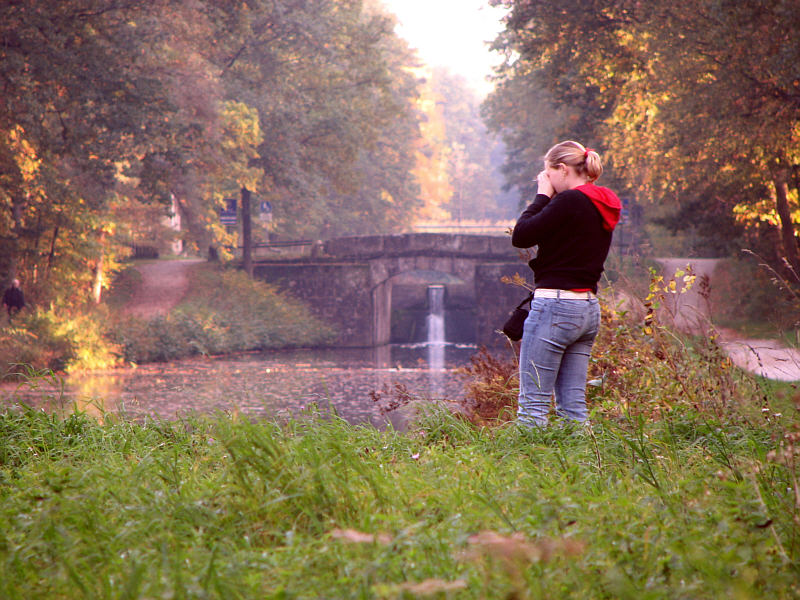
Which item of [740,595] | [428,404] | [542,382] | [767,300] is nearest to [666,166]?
[767,300]

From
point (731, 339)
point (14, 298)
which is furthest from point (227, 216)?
point (731, 339)

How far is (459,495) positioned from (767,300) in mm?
14956

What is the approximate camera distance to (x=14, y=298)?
55.5ft

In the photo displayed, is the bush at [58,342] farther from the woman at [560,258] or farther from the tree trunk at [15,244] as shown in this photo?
the woman at [560,258]

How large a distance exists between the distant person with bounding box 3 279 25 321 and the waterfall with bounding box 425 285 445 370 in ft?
43.3

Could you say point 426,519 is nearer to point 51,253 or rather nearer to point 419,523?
point 419,523

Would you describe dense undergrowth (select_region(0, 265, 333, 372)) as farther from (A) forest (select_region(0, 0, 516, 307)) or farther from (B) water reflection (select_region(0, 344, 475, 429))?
(A) forest (select_region(0, 0, 516, 307))

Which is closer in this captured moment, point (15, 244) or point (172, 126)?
point (172, 126)

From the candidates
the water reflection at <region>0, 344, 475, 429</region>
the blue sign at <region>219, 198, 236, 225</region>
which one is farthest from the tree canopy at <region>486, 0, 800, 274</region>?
the blue sign at <region>219, 198, 236, 225</region>

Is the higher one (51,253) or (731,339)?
(51,253)

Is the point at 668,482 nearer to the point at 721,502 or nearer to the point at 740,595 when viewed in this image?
the point at 721,502

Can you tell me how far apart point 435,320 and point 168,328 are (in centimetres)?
1653

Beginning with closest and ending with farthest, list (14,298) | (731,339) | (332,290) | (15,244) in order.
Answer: (731,339)
(14,298)
(15,244)
(332,290)

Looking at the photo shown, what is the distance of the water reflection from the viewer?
10625 millimetres
